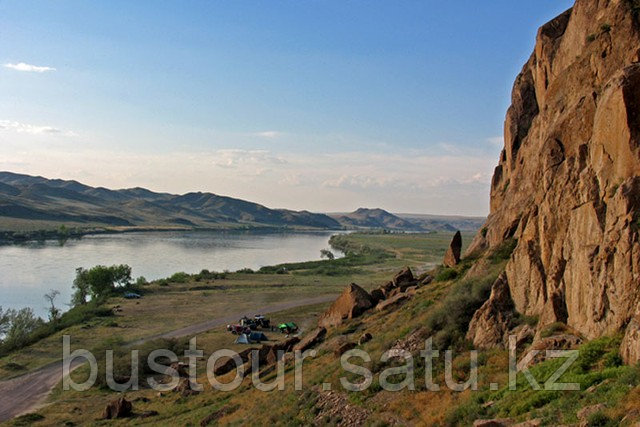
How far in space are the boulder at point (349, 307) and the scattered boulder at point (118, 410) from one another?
12583 mm

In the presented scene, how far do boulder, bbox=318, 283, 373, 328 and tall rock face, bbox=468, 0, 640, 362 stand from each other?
11421 mm

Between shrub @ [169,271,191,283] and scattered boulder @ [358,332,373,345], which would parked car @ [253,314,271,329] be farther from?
shrub @ [169,271,191,283]

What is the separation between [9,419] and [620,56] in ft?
114

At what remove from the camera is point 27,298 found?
67688 millimetres

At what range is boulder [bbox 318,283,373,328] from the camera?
31.1 meters

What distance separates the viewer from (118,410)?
2600cm

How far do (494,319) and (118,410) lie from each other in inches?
794

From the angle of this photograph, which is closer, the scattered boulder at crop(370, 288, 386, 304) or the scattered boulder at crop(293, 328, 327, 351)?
the scattered boulder at crop(293, 328, 327, 351)

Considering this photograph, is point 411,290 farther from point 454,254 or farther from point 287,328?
point 287,328

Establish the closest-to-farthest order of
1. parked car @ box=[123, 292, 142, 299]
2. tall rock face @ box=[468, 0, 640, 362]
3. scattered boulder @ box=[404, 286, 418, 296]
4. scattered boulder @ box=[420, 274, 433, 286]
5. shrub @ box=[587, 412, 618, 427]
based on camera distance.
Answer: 1. shrub @ box=[587, 412, 618, 427]
2. tall rock face @ box=[468, 0, 640, 362]
3. scattered boulder @ box=[404, 286, 418, 296]
4. scattered boulder @ box=[420, 274, 433, 286]
5. parked car @ box=[123, 292, 142, 299]

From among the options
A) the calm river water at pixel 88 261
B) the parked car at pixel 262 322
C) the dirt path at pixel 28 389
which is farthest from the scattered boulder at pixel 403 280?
the calm river water at pixel 88 261

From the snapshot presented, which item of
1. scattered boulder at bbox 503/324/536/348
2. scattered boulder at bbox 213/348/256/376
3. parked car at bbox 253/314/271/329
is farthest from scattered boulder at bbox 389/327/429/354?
parked car at bbox 253/314/271/329

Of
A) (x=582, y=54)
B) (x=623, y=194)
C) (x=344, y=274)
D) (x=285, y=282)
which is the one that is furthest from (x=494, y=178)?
(x=344, y=274)

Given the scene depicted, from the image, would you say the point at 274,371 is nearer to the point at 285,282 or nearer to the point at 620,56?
the point at 620,56
